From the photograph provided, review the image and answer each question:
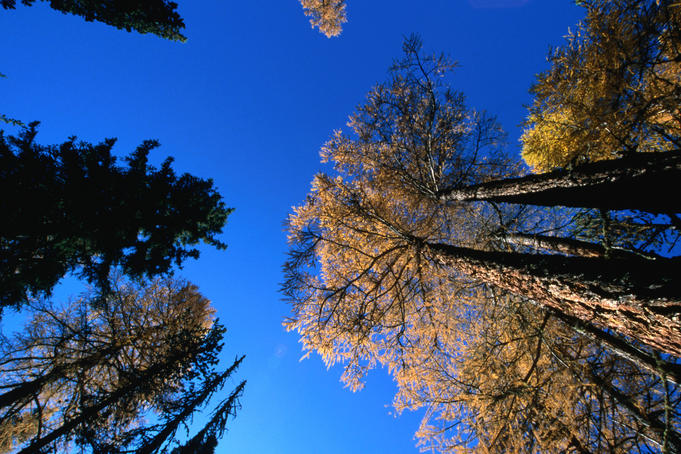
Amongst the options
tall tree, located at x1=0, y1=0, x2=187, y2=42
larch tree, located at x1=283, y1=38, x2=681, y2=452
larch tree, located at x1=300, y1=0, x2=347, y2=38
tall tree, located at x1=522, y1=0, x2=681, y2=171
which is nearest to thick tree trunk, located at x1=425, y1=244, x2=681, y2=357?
larch tree, located at x1=283, y1=38, x2=681, y2=452

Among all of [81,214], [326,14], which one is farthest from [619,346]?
[326,14]

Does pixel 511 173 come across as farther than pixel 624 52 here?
Yes

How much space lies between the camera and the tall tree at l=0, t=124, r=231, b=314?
15.0 ft

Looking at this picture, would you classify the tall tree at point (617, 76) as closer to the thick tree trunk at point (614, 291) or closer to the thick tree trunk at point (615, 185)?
the thick tree trunk at point (615, 185)

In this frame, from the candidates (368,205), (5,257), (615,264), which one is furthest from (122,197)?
(615,264)

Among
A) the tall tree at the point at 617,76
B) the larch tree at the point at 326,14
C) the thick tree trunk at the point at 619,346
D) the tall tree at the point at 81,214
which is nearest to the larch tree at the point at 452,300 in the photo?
the thick tree trunk at the point at 619,346

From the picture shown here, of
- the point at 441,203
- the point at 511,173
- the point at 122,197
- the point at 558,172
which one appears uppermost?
the point at 511,173

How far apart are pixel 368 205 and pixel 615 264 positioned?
4933mm

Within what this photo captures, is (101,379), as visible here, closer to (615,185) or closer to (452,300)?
(452,300)

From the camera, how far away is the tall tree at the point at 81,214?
4.58 metres

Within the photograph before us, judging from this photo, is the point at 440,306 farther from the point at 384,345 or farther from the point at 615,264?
the point at 615,264

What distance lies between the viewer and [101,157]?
207 inches

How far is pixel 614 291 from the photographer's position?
233 centimetres

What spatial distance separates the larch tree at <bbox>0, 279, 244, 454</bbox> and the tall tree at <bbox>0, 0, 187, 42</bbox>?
583cm
